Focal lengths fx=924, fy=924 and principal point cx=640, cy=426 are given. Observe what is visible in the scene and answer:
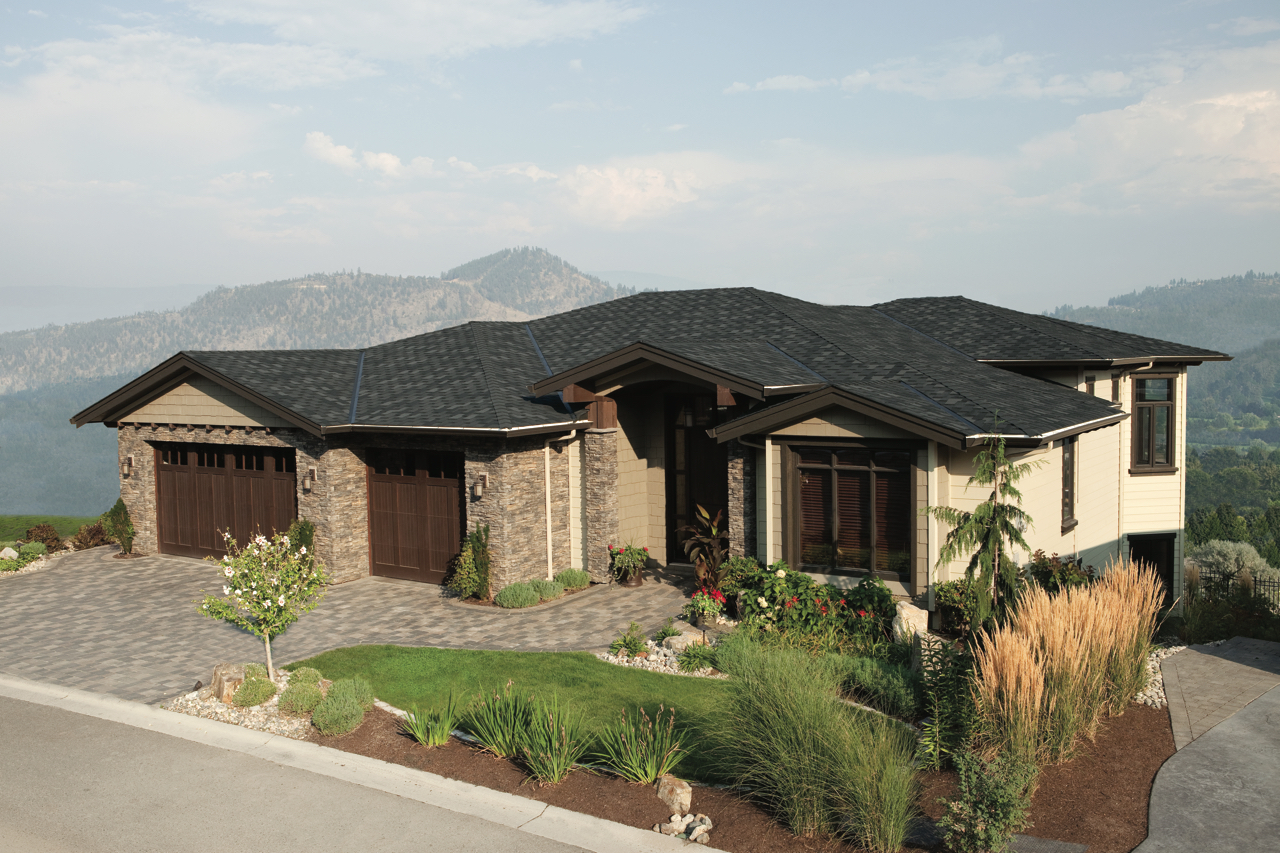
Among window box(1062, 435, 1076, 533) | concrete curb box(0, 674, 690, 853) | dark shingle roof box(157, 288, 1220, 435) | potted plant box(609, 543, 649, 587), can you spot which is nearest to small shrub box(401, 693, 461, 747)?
concrete curb box(0, 674, 690, 853)

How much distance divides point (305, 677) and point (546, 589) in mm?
5576

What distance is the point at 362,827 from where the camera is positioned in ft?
24.0

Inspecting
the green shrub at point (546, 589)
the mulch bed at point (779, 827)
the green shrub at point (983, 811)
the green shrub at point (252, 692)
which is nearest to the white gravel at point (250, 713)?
the green shrub at point (252, 692)

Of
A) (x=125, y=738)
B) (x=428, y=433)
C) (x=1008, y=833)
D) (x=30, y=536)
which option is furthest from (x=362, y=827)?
(x=30, y=536)

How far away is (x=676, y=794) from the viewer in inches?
294

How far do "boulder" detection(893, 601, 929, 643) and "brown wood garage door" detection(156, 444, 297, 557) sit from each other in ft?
37.5

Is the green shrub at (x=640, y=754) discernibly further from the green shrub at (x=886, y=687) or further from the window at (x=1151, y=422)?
the window at (x=1151, y=422)

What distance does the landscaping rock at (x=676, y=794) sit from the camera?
739cm

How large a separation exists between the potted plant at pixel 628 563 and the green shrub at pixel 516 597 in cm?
172

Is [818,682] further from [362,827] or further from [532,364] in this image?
[532,364]

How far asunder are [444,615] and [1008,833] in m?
9.91

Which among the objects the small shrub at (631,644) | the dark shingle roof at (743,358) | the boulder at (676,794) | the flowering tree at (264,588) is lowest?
the small shrub at (631,644)

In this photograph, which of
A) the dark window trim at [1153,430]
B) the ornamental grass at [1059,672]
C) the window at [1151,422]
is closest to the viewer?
the ornamental grass at [1059,672]

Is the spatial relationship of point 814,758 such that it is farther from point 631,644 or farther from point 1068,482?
point 1068,482
